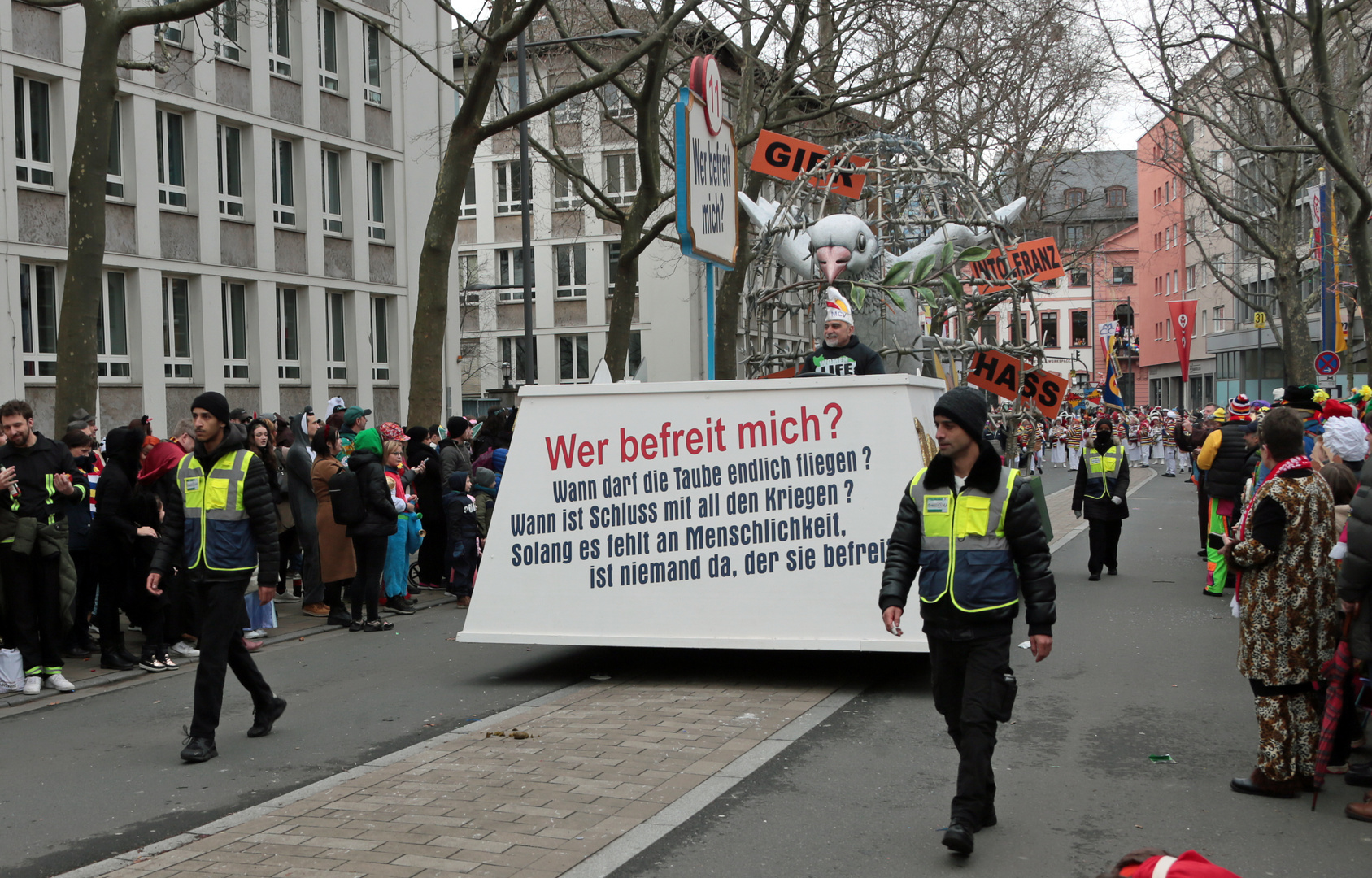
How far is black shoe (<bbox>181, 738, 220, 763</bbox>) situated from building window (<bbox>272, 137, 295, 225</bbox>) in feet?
73.4

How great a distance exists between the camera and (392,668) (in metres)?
9.71

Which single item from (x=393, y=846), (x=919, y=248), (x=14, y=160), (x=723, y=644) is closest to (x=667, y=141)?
(x=14, y=160)

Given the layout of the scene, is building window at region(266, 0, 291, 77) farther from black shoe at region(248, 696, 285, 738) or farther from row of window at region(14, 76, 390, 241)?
black shoe at region(248, 696, 285, 738)

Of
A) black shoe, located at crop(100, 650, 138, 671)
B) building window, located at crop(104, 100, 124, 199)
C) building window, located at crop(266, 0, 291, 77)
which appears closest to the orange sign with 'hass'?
black shoe, located at crop(100, 650, 138, 671)

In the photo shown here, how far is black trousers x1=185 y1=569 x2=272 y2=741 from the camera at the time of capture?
7016 mm

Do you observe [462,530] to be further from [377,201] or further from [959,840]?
[377,201]

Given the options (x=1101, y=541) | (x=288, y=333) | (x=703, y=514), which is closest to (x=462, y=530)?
(x=703, y=514)

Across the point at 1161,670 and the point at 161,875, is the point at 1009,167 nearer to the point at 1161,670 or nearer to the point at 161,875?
the point at 1161,670

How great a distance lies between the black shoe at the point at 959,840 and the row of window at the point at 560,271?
4539 centimetres

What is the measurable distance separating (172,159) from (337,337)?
5.83 m

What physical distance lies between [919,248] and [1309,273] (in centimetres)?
3026

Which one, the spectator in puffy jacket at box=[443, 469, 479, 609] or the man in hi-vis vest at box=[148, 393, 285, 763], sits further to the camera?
the spectator in puffy jacket at box=[443, 469, 479, 609]

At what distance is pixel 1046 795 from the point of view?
6031 mm

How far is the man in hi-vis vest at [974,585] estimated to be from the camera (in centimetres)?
523
